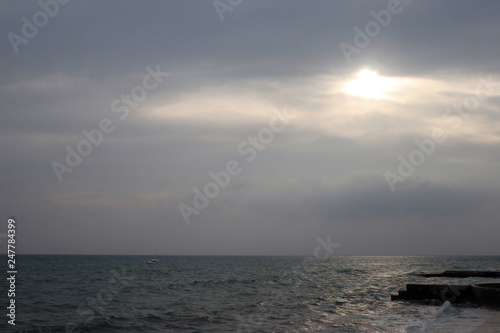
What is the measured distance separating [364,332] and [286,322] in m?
5.00

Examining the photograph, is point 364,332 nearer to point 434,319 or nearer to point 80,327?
point 434,319

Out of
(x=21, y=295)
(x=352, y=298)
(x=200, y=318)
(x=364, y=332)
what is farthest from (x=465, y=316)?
(x=21, y=295)

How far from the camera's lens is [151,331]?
78.5 ft

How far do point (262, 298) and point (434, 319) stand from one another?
17.0 metres

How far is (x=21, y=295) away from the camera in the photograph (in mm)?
41719

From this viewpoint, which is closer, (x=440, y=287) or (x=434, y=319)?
(x=434, y=319)

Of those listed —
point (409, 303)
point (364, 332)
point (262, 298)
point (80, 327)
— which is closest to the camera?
point (364, 332)

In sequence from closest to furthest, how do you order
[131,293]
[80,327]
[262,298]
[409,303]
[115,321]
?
[80,327], [115,321], [409,303], [262,298], [131,293]

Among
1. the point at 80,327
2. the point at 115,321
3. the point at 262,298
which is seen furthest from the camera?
the point at 262,298

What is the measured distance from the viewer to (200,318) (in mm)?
28328

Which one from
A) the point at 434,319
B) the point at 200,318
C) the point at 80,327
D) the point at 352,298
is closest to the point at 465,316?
the point at 434,319

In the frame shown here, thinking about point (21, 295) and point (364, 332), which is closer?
point (364, 332)

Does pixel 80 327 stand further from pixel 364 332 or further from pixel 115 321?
pixel 364 332

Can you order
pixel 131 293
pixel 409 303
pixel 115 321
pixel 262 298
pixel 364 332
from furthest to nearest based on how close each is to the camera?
pixel 131 293
pixel 262 298
pixel 409 303
pixel 115 321
pixel 364 332
